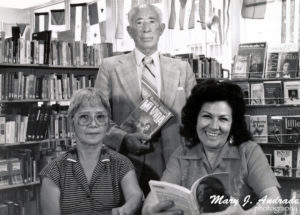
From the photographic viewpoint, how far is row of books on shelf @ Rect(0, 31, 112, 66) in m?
3.98

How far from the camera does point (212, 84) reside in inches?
66.3

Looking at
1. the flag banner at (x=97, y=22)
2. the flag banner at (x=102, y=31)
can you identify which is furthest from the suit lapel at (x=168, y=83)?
the flag banner at (x=102, y=31)

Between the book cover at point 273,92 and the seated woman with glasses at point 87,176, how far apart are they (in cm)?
306

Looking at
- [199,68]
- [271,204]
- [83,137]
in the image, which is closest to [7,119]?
[199,68]

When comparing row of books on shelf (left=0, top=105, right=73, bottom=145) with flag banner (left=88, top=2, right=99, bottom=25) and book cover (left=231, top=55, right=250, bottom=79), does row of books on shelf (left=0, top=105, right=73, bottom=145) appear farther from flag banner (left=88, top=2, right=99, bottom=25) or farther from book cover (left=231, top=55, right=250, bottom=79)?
book cover (left=231, top=55, right=250, bottom=79)

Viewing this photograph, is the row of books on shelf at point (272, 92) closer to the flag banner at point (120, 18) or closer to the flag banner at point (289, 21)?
the flag banner at point (289, 21)

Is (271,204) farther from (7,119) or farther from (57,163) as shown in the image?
(7,119)

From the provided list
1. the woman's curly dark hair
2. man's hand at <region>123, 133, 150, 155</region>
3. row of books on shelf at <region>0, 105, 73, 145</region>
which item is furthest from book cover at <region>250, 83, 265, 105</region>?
the woman's curly dark hair

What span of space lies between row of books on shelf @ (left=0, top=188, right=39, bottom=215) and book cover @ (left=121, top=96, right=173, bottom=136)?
8.44 feet

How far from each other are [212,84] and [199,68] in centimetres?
345

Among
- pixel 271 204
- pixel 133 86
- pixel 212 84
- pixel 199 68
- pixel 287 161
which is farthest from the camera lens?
pixel 199 68

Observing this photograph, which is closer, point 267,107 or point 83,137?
point 83,137

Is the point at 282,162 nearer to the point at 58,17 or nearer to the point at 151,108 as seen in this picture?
the point at 151,108

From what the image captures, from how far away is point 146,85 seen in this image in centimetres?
216
